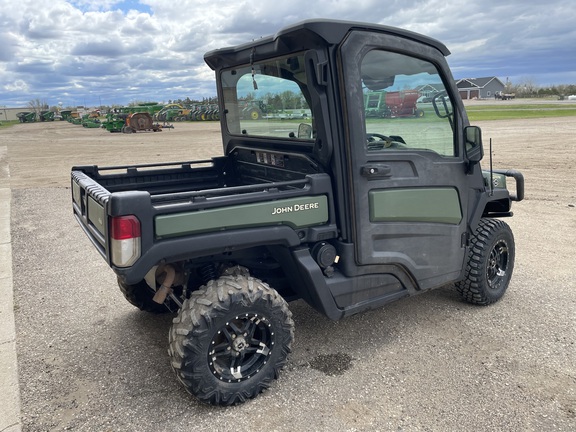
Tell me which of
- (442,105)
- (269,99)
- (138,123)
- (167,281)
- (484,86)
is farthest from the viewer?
(484,86)

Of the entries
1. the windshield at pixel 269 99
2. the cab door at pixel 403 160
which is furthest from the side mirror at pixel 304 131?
the cab door at pixel 403 160

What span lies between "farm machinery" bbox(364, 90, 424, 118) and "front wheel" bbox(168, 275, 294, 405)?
1419 mm

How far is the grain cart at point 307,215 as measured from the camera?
9.37 feet

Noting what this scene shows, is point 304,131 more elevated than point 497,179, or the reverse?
point 304,131

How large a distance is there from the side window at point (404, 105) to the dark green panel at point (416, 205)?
31 centimetres

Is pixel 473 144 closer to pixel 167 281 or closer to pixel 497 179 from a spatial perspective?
pixel 497 179

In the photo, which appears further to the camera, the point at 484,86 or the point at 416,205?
the point at 484,86

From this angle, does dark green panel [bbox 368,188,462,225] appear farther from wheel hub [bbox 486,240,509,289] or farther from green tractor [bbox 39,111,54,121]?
green tractor [bbox 39,111,54,121]

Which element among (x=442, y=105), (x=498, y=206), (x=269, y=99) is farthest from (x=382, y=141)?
(x=498, y=206)

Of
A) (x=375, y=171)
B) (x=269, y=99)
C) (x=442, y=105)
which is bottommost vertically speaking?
(x=375, y=171)

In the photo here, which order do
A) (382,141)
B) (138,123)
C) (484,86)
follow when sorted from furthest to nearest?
(484,86), (138,123), (382,141)

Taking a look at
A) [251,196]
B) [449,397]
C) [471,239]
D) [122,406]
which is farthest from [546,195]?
[122,406]

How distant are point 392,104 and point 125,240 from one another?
2035 mm

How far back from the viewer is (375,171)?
3.26 m
